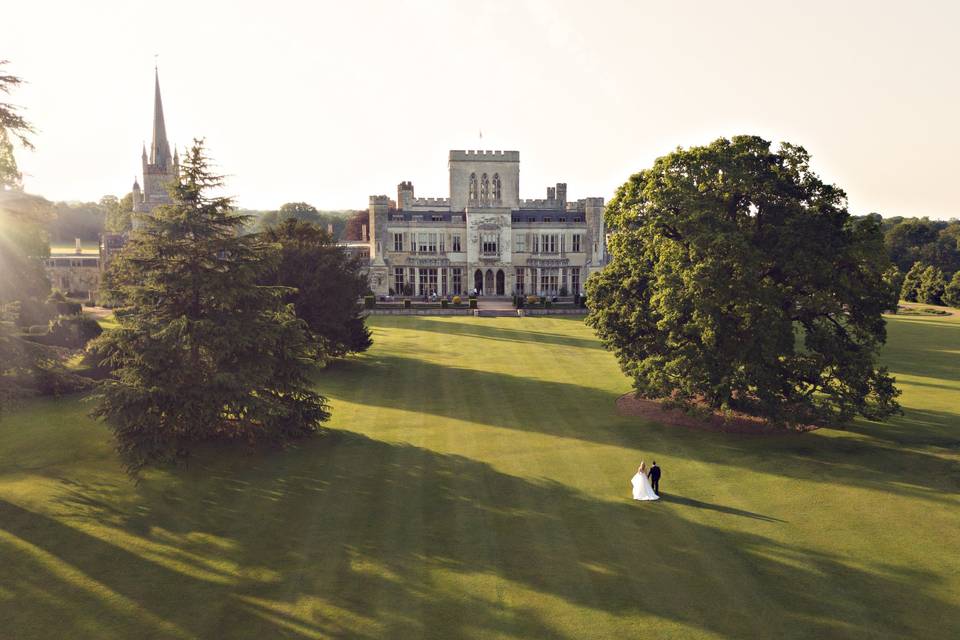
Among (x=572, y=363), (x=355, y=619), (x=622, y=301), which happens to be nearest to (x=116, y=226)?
(x=572, y=363)

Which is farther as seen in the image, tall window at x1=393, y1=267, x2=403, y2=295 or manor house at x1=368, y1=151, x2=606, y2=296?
tall window at x1=393, y1=267, x2=403, y2=295

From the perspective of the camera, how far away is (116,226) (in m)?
136

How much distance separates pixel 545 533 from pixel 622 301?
1423 centimetres

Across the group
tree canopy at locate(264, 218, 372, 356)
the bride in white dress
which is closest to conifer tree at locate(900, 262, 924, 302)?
tree canopy at locate(264, 218, 372, 356)

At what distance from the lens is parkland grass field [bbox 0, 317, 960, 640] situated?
1361 centimetres

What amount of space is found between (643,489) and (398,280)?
71249 mm

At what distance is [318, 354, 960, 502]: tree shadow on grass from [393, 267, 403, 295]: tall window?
48.7 m

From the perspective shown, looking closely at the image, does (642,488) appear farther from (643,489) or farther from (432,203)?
(432,203)

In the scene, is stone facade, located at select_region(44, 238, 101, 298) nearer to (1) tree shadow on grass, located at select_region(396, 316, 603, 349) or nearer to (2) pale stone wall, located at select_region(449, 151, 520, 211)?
(2) pale stone wall, located at select_region(449, 151, 520, 211)

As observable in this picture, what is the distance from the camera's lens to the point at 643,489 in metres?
19.9

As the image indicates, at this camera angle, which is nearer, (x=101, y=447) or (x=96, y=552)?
(x=96, y=552)

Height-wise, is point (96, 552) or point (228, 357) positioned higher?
point (228, 357)

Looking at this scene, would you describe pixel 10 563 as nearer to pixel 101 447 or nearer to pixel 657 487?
pixel 101 447

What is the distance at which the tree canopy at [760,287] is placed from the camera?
81.6ft
